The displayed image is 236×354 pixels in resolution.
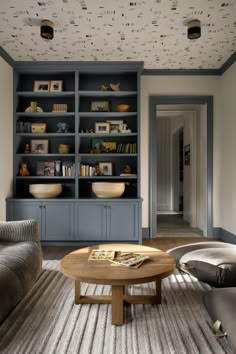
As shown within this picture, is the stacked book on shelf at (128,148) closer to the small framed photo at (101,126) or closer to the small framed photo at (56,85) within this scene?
A: the small framed photo at (101,126)

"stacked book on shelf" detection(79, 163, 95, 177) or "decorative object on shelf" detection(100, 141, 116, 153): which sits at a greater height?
"decorative object on shelf" detection(100, 141, 116, 153)

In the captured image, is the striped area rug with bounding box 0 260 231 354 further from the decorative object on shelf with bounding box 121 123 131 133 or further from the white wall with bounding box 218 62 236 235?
the decorative object on shelf with bounding box 121 123 131 133

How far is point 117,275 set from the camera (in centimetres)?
202

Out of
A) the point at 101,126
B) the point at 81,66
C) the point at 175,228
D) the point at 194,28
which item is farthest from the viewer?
the point at 175,228

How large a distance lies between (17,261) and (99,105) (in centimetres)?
308

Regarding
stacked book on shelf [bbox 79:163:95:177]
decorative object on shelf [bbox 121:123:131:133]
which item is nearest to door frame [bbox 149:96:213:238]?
decorative object on shelf [bbox 121:123:131:133]

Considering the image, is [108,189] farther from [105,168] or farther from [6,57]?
[6,57]

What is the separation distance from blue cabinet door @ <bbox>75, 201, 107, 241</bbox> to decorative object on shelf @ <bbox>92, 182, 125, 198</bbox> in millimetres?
159

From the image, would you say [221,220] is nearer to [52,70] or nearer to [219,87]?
[219,87]

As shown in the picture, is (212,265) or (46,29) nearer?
(212,265)

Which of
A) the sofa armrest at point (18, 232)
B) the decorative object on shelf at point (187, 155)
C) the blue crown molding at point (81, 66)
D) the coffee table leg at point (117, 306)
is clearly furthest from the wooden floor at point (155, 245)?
the blue crown molding at point (81, 66)

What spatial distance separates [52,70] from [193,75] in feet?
7.41

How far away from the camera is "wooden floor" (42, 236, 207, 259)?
3953 mm

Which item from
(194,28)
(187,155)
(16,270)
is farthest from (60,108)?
(187,155)
